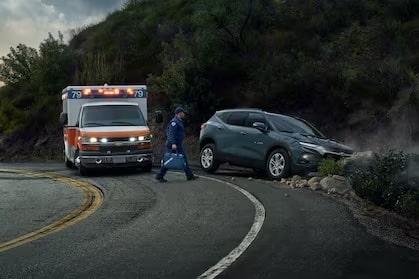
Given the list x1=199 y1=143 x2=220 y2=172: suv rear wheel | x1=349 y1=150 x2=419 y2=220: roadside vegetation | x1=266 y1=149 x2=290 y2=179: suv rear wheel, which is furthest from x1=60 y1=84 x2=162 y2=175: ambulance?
x1=349 y1=150 x2=419 y2=220: roadside vegetation

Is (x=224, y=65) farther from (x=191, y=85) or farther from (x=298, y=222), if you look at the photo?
(x=298, y=222)

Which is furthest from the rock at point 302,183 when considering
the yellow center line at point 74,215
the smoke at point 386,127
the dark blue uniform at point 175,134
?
the smoke at point 386,127

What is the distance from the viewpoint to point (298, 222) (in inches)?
338

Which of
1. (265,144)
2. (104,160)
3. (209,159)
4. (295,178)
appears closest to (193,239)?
(295,178)

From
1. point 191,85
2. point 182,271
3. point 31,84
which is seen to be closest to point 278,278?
point 182,271

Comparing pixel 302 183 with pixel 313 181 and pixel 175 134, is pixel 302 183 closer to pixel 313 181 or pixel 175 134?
pixel 313 181

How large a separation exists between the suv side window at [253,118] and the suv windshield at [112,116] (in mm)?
3308

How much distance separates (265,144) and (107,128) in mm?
4602

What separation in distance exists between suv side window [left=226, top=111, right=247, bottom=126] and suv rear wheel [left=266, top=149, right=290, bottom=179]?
1.74 m

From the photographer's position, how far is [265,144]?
14711mm

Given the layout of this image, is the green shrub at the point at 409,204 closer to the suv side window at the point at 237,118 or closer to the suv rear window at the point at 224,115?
the suv side window at the point at 237,118

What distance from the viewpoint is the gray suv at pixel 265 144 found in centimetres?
1391

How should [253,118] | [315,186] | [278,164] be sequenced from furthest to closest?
[253,118]
[278,164]
[315,186]

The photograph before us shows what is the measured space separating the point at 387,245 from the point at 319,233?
0.97 meters
